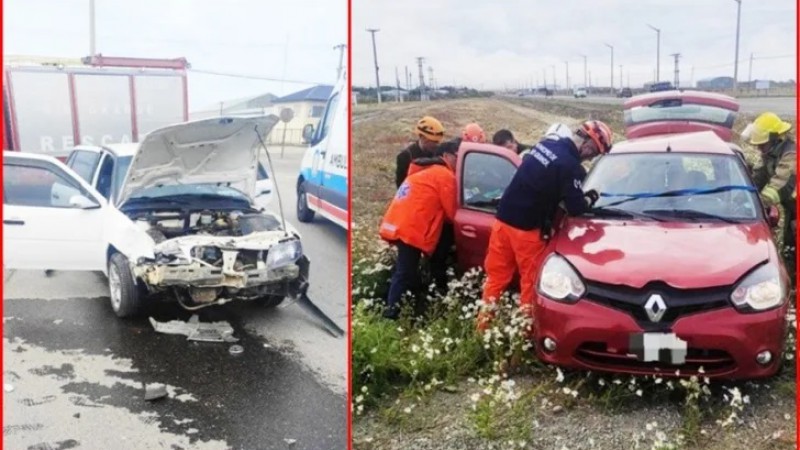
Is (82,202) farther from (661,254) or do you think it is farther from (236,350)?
(661,254)

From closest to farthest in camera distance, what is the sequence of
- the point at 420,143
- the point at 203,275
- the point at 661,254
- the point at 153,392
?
the point at 661,254, the point at 153,392, the point at 420,143, the point at 203,275

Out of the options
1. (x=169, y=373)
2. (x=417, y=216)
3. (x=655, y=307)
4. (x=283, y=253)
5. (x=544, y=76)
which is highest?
(x=544, y=76)

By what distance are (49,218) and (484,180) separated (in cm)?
148

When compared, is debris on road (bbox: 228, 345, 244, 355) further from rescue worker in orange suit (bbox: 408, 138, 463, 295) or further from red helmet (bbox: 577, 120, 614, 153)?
red helmet (bbox: 577, 120, 614, 153)

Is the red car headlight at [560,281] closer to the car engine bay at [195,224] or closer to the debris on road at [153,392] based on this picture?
the car engine bay at [195,224]

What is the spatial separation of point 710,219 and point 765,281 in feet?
1.10

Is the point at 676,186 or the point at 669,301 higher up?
the point at 676,186

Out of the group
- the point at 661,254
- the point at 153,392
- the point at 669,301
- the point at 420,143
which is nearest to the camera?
the point at 669,301

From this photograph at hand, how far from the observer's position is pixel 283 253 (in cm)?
247

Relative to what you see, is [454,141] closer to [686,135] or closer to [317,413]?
[686,135]

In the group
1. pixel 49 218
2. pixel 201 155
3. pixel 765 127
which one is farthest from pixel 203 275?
pixel 765 127

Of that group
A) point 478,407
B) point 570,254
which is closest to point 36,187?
point 478,407

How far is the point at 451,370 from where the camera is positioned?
245 centimetres

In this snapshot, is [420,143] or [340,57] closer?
[340,57]
